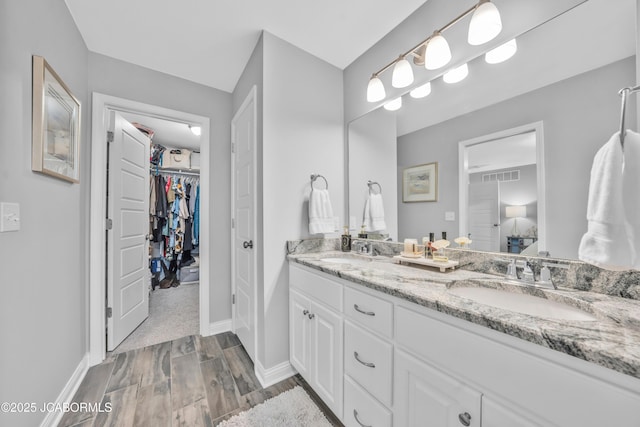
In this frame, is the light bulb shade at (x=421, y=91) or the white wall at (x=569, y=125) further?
the light bulb shade at (x=421, y=91)

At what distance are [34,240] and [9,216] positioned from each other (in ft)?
0.87

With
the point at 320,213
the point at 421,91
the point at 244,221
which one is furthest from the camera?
the point at 244,221

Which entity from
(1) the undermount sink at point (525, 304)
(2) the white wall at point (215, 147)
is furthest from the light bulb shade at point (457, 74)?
(2) the white wall at point (215, 147)

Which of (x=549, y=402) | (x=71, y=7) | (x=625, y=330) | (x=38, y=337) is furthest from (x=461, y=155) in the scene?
(x=71, y=7)

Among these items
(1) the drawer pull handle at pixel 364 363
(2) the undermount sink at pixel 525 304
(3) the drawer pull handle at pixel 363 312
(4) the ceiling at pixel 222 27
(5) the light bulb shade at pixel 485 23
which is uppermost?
(4) the ceiling at pixel 222 27

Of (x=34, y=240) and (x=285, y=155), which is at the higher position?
(x=285, y=155)

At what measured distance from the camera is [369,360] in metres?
1.05

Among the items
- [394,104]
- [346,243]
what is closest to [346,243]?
[346,243]

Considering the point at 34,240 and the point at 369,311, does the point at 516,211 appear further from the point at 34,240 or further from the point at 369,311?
the point at 34,240

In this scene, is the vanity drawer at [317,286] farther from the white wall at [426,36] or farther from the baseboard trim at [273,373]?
the white wall at [426,36]

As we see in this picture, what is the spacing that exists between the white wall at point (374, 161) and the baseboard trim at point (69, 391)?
2081 millimetres

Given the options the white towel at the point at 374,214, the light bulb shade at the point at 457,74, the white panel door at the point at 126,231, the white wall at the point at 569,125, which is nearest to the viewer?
the white wall at the point at 569,125

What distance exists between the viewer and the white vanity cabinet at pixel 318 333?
49.1 inches

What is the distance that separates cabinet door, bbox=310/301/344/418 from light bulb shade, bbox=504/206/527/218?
96 centimetres
